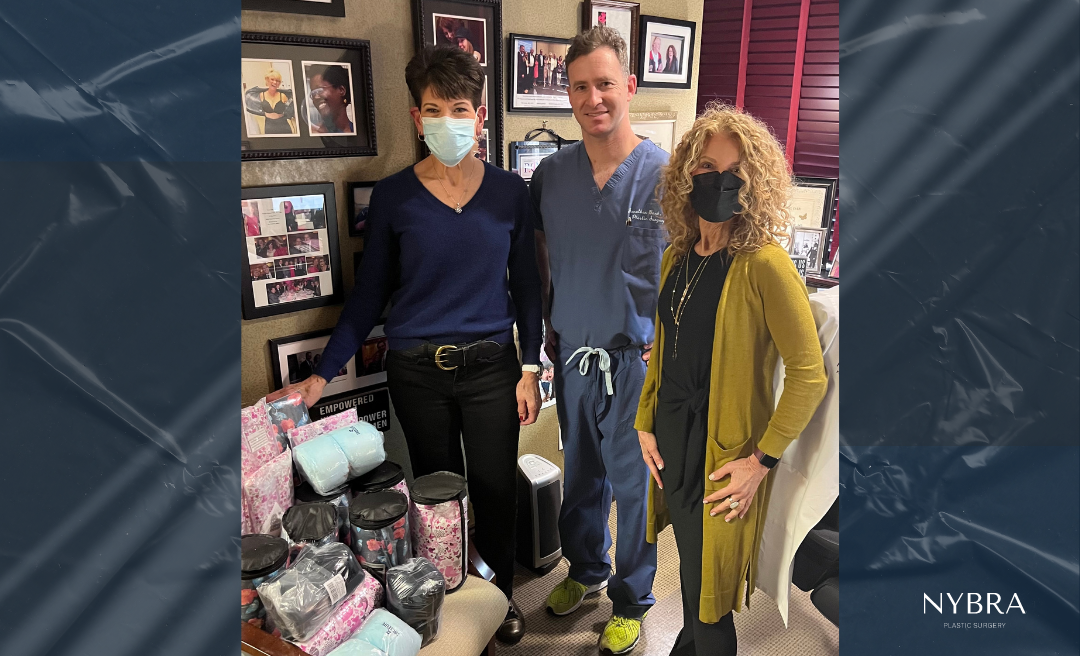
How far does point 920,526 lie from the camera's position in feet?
2.53

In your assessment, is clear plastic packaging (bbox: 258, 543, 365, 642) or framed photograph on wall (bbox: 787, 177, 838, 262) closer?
framed photograph on wall (bbox: 787, 177, 838, 262)

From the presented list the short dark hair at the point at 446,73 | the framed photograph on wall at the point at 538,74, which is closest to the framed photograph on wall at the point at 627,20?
the framed photograph on wall at the point at 538,74

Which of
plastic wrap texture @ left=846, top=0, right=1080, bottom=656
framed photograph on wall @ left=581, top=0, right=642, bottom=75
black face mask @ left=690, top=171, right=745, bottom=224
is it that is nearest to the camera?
plastic wrap texture @ left=846, top=0, right=1080, bottom=656

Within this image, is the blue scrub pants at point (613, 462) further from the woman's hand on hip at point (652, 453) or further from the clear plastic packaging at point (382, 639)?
the clear plastic packaging at point (382, 639)

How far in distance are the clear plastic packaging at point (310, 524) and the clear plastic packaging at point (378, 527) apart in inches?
1.9

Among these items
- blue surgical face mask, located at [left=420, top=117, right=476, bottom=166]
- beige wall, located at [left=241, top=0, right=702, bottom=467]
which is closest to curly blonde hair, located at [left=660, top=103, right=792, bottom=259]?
beige wall, located at [left=241, top=0, right=702, bottom=467]

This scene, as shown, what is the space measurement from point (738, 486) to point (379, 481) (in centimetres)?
79

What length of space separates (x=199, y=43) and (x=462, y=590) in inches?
45.9

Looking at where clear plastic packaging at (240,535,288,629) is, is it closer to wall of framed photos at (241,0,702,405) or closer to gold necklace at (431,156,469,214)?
wall of framed photos at (241,0,702,405)

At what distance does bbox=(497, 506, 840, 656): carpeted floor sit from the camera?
84 cm

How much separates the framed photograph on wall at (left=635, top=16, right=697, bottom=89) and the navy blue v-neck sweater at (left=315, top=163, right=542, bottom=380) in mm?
344

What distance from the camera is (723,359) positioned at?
821 mm

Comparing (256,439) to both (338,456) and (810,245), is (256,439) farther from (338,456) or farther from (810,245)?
(810,245)

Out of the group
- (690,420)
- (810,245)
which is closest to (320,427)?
(690,420)
